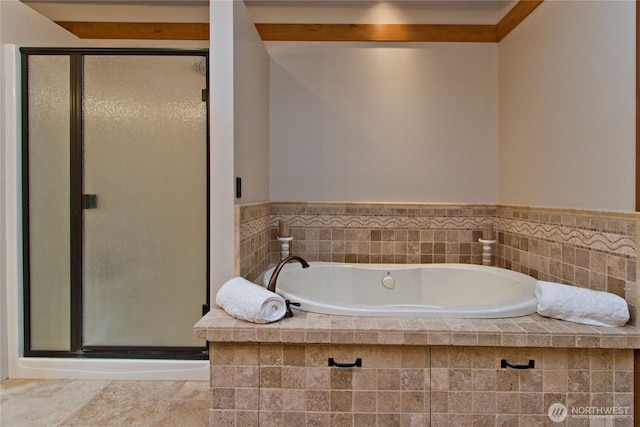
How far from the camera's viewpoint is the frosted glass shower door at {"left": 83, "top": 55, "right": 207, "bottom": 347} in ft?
7.24

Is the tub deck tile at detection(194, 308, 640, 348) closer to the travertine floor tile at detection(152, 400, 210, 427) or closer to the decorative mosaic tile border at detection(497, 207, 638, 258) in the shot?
the decorative mosaic tile border at detection(497, 207, 638, 258)

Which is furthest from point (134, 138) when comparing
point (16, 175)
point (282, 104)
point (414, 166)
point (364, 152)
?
point (414, 166)

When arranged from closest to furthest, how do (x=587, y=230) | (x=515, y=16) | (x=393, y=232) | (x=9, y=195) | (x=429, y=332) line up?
(x=429, y=332) < (x=587, y=230) < (x=9, y=195) < (x=515, y=16) < (x=393, y=232)

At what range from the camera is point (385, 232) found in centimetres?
260

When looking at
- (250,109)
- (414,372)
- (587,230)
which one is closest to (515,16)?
(587,230)

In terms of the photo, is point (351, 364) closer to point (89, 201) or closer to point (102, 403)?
point (102, 403)

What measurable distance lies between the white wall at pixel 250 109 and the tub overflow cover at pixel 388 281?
928 millimetres

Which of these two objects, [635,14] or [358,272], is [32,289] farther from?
[635,14]

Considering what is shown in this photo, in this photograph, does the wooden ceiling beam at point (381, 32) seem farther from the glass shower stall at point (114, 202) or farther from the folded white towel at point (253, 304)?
the folded white towel at point (253, 304)

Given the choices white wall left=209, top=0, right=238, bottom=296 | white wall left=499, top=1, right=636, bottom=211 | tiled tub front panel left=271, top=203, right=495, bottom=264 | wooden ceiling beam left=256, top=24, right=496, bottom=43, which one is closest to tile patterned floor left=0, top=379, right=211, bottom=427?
white wall left=209, top=0, right=238, bottom=296

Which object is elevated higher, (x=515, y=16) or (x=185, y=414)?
(x=515, y=16)

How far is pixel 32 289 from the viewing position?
2.25 metres

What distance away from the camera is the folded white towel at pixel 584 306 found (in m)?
1.40

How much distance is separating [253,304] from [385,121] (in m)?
1.68
